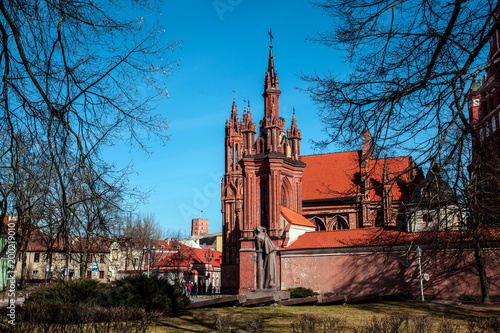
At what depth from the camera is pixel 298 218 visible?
39906 millimetres

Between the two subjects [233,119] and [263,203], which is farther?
[233,119]

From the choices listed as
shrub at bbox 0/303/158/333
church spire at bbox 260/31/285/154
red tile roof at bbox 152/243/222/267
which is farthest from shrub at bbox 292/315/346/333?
red tile roof at bbox 152/243/222/267

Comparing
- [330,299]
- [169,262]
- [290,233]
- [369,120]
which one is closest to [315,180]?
[290,233]

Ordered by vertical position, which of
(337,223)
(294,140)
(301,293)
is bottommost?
(301,293)

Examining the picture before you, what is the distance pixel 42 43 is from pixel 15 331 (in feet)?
14.5

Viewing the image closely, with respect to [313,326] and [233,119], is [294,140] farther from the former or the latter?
→ [313,326]

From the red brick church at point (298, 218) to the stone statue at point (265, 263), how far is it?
0.14 metres

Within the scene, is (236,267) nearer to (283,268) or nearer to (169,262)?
(169,262)

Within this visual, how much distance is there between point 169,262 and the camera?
58.8 metres

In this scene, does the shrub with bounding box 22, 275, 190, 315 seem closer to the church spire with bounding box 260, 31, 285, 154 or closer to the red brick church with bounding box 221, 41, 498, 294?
the red brick church with bounding box 221, 41, 498, 294

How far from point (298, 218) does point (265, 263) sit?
16288mm

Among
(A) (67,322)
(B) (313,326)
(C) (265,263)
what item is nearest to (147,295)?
(A) (67,322)

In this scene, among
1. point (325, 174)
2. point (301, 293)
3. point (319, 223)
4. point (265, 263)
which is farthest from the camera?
point (325, 174)

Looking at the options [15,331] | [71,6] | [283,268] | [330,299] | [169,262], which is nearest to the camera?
[71,6]
